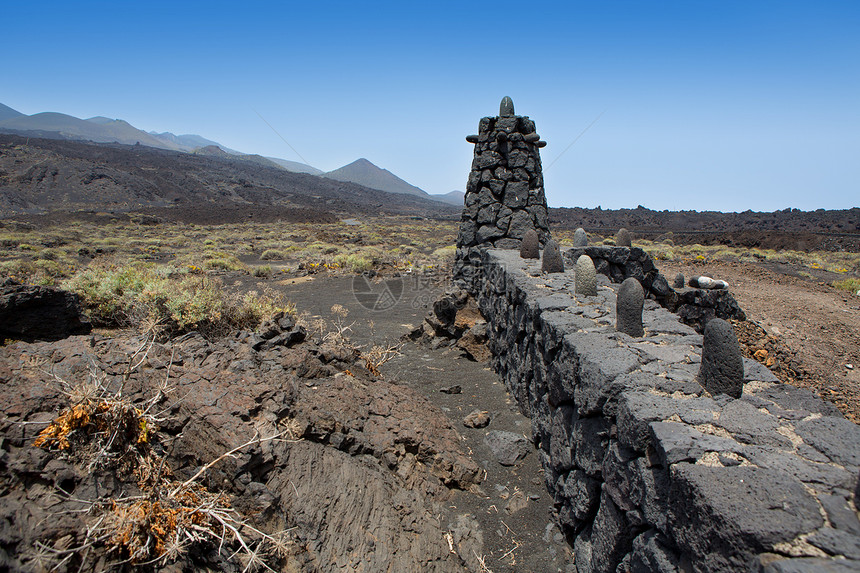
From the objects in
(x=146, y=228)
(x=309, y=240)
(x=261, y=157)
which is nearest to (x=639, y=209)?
(x=309, y=240)

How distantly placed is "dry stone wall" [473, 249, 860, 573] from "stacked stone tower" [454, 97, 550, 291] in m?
5.58

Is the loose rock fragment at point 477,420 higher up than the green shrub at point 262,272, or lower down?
higher up

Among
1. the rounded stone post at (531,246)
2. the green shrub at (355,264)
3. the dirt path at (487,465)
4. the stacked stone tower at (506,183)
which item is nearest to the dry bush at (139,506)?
the dirt path at (487,465)

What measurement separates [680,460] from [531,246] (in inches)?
235

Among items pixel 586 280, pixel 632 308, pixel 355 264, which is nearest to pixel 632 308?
pixel 632 308

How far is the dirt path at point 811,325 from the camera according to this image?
634 centimetres

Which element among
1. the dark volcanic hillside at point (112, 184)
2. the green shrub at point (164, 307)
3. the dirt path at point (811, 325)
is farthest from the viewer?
the dark volcanic hillside at point (112, 184)

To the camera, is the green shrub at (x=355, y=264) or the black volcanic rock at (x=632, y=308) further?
the green shrub at (x=355, y=264)

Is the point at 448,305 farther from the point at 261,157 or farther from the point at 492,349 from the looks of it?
the point at 261,157

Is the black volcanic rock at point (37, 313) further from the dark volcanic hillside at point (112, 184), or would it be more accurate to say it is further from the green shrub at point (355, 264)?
the dark volcanic hillside at point (112, 184)

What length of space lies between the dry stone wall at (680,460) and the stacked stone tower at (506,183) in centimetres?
558

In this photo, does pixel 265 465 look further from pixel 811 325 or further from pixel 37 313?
pixel 811 325

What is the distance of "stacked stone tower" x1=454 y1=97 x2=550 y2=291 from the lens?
9406 mm

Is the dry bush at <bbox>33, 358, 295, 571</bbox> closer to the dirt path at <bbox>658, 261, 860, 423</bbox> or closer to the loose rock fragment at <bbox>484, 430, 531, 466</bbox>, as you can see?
the loose rock fragment at <bbox>484, 430, 531, 466</bbox>
